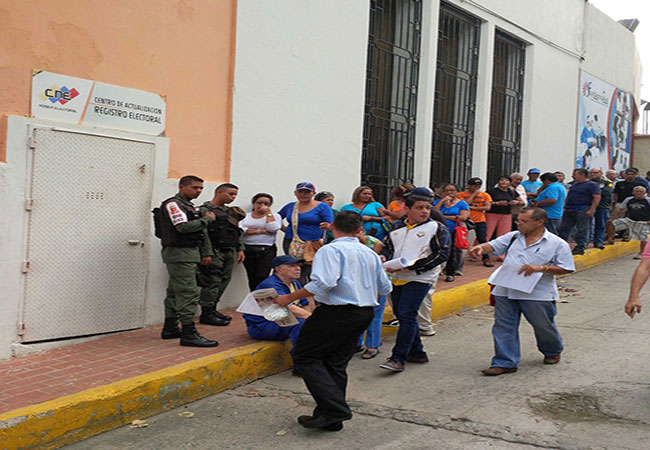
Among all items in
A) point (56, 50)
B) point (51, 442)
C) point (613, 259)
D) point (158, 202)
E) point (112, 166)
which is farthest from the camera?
point (613, 259)

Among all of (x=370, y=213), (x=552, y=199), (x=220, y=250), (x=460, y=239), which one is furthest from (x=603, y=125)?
(x=220, y=250)

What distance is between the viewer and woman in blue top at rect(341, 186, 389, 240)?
29.7 feet

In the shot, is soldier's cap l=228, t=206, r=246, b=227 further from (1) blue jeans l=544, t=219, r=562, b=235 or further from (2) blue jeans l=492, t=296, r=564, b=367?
(1) blue jeans l=544, t=219, r=562, b=235

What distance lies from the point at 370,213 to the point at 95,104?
12.8 feet

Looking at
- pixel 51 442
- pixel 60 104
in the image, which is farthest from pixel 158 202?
pixel 51 442

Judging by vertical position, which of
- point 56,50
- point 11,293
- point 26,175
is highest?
point 56,50

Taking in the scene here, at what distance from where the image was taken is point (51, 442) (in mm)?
4809

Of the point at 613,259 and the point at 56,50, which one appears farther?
the point at 613,259

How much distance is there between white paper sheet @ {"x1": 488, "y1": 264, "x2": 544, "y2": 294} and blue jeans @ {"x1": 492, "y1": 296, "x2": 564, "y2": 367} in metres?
0.18

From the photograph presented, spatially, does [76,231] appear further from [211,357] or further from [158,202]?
[211,357]

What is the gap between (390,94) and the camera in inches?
476

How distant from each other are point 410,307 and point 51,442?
3344mm

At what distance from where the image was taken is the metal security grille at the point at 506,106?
15195mm

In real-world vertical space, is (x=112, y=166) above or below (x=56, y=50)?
below
